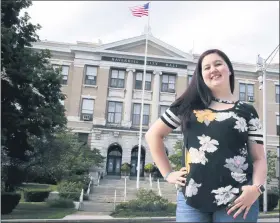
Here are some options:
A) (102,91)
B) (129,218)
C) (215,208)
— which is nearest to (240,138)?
(215,208)

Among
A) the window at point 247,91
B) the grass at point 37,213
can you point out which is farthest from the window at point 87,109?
the grass at point 37,213

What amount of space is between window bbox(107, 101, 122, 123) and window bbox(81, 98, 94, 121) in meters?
1.93

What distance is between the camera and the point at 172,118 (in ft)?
7.81

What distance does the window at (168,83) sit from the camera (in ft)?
122

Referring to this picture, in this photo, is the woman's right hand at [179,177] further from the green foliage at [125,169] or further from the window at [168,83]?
the window at [168,83]

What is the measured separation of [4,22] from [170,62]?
81.9ft

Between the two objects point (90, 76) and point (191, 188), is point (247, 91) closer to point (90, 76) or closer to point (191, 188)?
point (90, 76)

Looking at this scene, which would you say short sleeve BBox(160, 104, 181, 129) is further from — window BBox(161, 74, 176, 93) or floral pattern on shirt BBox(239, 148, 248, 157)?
window BBox(161, 74, 176, 93)

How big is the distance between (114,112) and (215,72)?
3380cm

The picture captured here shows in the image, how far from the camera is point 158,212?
1525 cm

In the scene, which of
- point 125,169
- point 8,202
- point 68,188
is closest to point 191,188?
point 8,202

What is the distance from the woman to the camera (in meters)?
2.09

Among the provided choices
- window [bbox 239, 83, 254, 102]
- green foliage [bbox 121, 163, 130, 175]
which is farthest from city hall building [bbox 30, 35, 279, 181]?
green foliage [bbox 121, 163, 130, 175]

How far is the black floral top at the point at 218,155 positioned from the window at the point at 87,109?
3361cm
